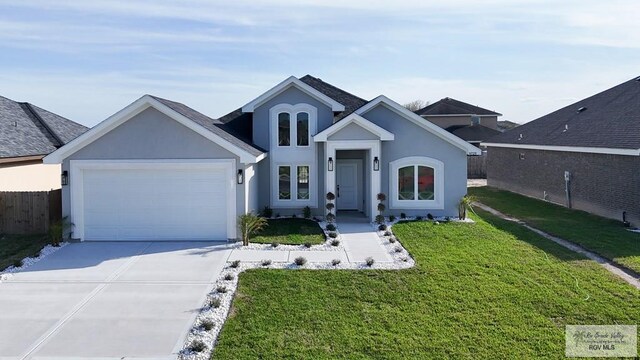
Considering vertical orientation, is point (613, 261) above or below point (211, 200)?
below

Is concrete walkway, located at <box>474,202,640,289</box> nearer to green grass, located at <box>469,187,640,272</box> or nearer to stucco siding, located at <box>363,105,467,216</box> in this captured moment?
green grass, located at <box>469,187,640,272</box>

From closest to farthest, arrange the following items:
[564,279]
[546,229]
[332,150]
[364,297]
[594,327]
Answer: [594,327], [364,297], [564,279], [546,229], [332,150]

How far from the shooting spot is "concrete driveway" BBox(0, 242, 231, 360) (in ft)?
22.9

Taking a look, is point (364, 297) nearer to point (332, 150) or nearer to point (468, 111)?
point (332, 150)

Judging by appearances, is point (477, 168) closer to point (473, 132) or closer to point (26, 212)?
point (473, 132)

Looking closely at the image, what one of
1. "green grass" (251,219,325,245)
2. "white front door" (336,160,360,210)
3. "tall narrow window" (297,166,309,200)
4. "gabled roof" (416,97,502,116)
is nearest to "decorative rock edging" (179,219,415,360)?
"green grass" (251,219,325,245)

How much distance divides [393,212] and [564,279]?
25.9 feet

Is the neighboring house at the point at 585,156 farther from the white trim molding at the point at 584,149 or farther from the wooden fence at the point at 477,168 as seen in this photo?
the wooden fence at the point at 477,168

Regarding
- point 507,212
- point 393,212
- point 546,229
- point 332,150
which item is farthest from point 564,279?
point 507,212

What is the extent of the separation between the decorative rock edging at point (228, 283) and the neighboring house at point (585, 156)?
939cm

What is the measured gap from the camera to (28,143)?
1806cm

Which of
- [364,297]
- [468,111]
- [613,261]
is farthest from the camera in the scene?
[468,111]

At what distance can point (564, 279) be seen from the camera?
9.81 meters

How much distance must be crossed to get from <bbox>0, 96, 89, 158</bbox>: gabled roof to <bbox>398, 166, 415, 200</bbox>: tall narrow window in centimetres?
1420
